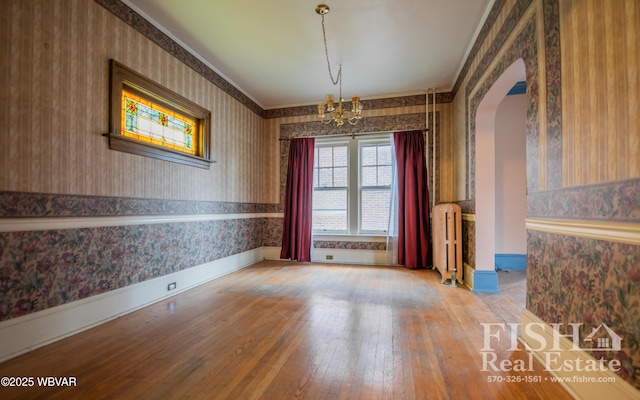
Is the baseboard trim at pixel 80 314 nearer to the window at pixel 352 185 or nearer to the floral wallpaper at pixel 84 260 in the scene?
the floral wallpaper at pixel 84 260

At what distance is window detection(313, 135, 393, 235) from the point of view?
4902mm

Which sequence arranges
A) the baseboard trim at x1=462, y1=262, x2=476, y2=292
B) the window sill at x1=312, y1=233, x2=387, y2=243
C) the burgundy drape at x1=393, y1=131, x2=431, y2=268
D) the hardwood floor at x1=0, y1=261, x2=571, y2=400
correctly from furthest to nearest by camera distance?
the window sill at x1=312, y1=233, x2=387, y2=243 → the burgundy drape at x1=393, y1=131, x2=431, y2=268 → the baseboard trim at x1=462, y1=262, x2=476, y2=292 → the hardwood floor at x1=0, y1=261, x2=571, y2=400

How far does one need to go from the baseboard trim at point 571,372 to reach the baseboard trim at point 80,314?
3.44m

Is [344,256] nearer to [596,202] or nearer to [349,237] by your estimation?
[349,237]

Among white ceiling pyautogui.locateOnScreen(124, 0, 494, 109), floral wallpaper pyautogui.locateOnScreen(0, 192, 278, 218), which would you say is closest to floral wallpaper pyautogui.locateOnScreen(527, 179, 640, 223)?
white ceiling pyautogui.locateOnScreen(124, 0, 494, 109)

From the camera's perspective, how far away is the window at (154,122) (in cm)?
253

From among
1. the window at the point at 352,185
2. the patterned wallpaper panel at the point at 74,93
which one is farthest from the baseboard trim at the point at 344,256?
the patterned wallpaper panel at the point at 74,93

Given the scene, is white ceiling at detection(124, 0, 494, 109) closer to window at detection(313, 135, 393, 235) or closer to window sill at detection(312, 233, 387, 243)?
window at detection(313, 135, 393, 235)

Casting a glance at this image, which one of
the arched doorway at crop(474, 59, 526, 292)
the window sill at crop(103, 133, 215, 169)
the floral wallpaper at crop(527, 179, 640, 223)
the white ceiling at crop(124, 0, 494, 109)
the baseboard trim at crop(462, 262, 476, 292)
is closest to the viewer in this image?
the floral wallpaper at crop(527, 179, 640, 223)

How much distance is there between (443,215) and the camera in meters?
3.66

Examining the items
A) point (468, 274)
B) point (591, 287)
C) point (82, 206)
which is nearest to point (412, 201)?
point (468, 274)

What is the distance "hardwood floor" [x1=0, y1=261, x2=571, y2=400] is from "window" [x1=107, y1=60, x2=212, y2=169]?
1.68 metres

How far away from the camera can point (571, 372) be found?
151 centimetres

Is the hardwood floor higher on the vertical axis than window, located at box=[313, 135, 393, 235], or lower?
lower
